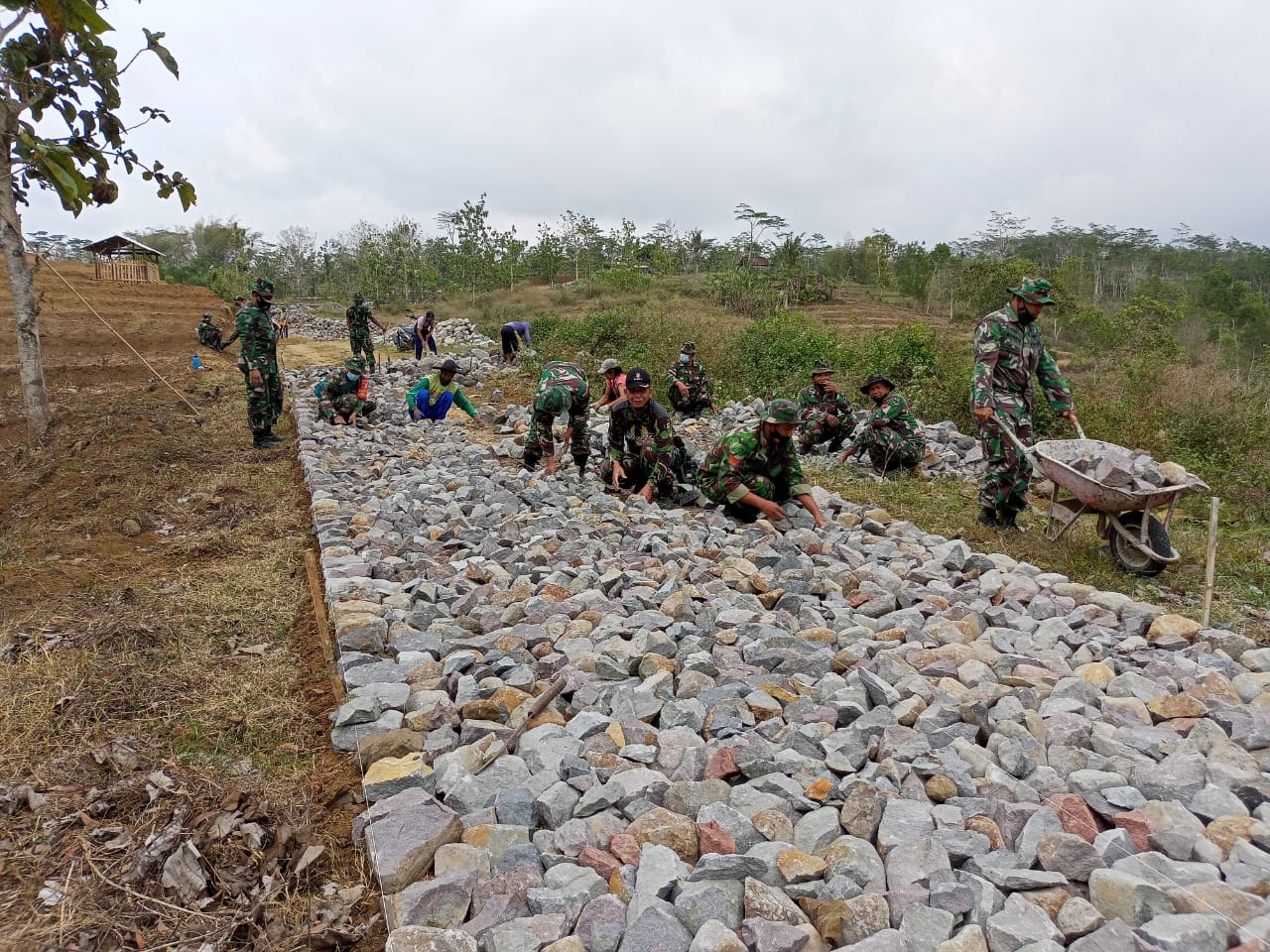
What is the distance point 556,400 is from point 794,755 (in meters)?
4.60

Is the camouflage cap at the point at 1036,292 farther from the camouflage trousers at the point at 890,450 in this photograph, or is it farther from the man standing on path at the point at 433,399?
the man standing on path at the point at 433,399

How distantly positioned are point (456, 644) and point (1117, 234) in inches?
2435

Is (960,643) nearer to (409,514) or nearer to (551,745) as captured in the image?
(551,745)

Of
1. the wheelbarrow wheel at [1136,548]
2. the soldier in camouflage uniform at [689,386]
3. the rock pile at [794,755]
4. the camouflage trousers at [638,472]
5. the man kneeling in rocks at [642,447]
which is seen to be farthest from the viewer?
the soldier in camouflage uniform at [689,386]

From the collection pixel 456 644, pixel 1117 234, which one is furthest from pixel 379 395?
pixel 1117 234

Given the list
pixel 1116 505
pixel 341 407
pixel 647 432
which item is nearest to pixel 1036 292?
pixel 1116 505

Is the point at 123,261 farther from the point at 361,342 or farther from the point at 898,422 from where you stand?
the point at 898,422

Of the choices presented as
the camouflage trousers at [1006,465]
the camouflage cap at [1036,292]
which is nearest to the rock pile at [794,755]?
the camouflage trousers at [1006,465]

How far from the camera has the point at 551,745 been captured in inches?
99.3

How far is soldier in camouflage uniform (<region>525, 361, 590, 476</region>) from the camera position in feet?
21.5

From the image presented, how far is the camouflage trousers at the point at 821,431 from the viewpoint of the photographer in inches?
325

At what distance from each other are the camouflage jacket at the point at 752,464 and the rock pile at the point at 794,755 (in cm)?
96

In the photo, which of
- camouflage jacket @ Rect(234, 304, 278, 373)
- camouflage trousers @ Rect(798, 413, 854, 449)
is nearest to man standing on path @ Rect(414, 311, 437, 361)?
camouflage jacket @ Rect(234, 304, 278, 373)

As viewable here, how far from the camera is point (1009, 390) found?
542 centimetres
